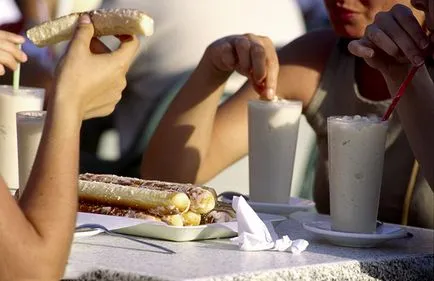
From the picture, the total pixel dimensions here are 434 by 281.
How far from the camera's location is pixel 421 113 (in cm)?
224

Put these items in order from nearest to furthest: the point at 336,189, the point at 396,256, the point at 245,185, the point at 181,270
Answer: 1. the point at 181,270
2. the point at 396,256
3. the point at 336,189
4. the point at 245,185

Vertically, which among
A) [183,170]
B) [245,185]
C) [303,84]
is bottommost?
[245,185]

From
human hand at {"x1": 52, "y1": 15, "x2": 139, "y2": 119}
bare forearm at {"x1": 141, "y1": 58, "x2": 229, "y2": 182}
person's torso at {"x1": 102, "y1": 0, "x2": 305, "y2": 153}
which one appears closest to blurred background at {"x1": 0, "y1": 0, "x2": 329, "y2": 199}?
person's torso at {"x1": 102, "y1": 0, "x2": 305, "y2": 153}

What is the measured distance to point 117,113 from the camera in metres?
3.96

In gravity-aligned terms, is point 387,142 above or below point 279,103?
below

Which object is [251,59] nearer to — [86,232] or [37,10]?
Answer: [86,232]

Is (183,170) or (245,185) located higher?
(183,170)

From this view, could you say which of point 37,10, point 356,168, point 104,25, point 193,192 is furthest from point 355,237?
point 37,10

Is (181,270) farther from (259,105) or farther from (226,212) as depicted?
(259,105)

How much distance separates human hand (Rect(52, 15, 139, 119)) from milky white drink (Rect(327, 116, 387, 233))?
1.36 ft

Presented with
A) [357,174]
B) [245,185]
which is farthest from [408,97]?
[245,185]

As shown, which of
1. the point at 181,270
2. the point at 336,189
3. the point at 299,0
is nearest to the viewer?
the point at 181,270

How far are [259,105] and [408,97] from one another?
0.32 m

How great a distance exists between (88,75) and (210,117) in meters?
1.12
